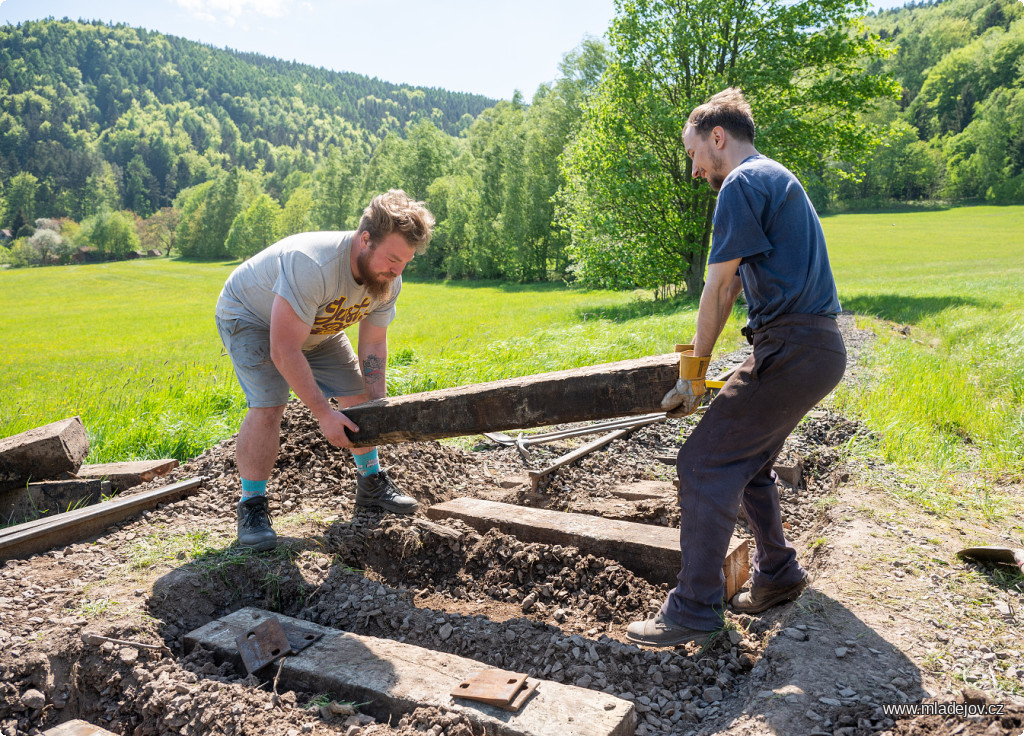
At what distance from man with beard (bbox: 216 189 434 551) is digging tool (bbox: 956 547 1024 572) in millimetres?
3026

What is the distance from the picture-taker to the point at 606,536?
3.44 meters

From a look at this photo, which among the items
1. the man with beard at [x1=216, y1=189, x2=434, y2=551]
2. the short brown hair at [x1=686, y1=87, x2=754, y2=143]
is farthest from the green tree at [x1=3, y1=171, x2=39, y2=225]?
the short brown hair at [x1=686, y1=87, x2=754, y2=143]

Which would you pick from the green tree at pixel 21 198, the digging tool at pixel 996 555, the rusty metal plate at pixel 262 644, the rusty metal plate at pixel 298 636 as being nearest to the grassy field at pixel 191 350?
the rusty metal plate at pixel 298 636

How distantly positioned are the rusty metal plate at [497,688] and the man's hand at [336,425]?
162 cm

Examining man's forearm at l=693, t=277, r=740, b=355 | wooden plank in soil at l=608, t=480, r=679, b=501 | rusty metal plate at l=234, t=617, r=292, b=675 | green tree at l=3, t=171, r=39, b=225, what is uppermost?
green tree at l=3, t=171, r=39, b=225

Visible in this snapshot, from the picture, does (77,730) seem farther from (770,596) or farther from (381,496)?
(770,596)

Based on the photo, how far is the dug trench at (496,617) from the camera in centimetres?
227

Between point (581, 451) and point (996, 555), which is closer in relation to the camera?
point (996, 555)

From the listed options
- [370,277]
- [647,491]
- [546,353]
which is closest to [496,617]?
[647,491]

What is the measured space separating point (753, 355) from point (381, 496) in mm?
2591

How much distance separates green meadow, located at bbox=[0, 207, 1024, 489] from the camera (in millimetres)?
5566

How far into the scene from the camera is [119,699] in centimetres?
263

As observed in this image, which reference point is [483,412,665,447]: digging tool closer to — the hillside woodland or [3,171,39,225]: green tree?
the hillside woodland

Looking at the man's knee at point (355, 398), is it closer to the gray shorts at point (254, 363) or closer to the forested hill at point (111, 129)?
the gray shorts at point (254, 363)
